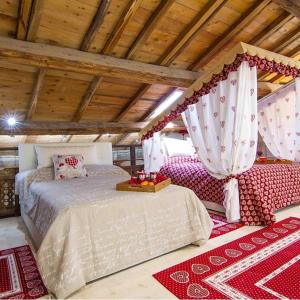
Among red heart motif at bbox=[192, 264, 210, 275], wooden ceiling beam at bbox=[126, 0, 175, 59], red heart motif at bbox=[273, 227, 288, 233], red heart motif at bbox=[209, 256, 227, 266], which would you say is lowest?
red heart motif at bbox=[192, 264, 210, 275]

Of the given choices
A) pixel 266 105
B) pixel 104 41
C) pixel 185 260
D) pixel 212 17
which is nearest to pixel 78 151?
pixel 104 41

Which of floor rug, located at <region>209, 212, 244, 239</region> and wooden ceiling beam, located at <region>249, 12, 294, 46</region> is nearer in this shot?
floor rug, located at <region>209, 212, 244, 239</region>

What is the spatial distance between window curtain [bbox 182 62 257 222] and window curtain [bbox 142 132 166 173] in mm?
1088

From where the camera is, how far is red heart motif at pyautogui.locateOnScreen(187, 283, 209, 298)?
155cm

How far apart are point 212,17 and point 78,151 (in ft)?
8.50

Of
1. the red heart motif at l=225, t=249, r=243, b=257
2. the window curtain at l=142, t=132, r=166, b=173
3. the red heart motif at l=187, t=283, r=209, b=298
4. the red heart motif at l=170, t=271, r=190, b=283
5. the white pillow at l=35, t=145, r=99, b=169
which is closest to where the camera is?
the red heart motif at l=187, t=283, r=209, b=298

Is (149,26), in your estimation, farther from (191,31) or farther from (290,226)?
(290,226)

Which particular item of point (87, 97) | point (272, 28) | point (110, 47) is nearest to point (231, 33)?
point (272, 28)

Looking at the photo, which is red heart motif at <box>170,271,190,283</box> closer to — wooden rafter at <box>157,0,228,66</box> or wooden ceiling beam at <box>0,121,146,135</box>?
wooden rafter at <box>157,0,228,66</box>

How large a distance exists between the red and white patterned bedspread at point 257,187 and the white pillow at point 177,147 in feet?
1.73

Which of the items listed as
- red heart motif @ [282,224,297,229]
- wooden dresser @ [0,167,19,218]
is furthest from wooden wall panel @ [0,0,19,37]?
red heart motif @ [282,224,297,229]

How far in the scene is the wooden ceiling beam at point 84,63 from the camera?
2721 mm

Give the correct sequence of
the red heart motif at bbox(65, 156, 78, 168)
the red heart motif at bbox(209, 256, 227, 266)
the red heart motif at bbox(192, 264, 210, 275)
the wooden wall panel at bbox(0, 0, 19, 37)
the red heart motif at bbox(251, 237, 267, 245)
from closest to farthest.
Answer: the red heart motif at bbox(192, 264, 210, 275) → the red heart motif at bbox(209, 256, 227, 266) → the red heart motif at bbox(251, 237, 267, 245) → the wooden wall panel at bbox(0, 0, 19, 37) → the red heart motif at bbox(65, 156, 78, 168)

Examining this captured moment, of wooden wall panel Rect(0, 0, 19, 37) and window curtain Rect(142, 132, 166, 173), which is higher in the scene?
wooden wall panel Rect(0, 0, 19, 37)
